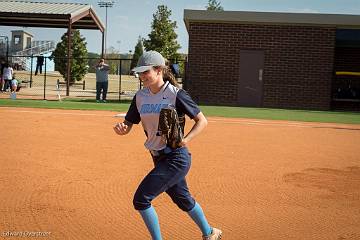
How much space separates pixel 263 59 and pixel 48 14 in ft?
44.6

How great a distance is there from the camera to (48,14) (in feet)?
90.4

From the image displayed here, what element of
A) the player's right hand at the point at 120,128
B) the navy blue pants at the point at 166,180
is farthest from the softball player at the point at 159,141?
the player's right hand at the point at 120,128

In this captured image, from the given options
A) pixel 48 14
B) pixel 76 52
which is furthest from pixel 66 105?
pixel 76 52

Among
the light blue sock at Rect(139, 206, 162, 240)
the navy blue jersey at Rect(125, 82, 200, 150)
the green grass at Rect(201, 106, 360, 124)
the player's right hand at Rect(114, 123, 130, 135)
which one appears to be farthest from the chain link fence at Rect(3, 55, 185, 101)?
the light blue sock at Rect(139, 206, 162, 240)

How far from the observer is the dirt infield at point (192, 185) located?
460cm

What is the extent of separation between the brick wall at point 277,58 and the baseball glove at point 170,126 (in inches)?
813

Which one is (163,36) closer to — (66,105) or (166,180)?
(66,105)

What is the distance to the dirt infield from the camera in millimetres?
4598

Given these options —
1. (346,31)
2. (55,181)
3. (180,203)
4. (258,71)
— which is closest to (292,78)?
(258,71)

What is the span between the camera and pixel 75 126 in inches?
480

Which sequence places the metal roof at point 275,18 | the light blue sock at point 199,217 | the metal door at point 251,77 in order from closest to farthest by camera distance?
1. the light blue sock at point 199,217
2. the metal roof at point 275,18
3. the metal door at point 251,77

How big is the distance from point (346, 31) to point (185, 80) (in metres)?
9.07

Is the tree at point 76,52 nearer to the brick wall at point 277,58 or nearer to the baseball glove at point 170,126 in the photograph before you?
the brick wall at point 277,58

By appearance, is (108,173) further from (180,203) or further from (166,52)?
(166,52)
